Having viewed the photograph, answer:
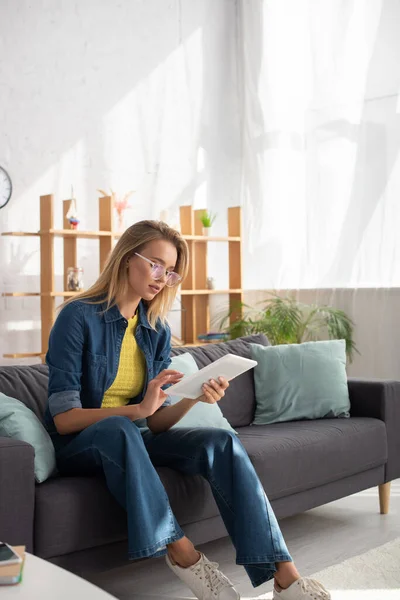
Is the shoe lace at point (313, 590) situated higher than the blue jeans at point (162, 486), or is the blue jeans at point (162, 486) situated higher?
the blue jeans at point (162, 486)

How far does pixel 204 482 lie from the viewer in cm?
257

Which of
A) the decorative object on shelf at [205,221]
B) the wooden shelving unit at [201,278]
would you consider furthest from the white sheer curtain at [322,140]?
the decorative object on shelf at [205,221]

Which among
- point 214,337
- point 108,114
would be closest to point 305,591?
point 214,337

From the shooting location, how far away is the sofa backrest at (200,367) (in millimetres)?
2705

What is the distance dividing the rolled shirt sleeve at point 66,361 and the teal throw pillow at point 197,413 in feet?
1.76

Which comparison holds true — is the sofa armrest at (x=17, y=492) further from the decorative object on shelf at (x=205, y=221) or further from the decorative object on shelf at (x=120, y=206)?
the decorative object on shelf at (x=205, y=221)

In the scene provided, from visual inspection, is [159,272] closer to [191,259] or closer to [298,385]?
[298,385]

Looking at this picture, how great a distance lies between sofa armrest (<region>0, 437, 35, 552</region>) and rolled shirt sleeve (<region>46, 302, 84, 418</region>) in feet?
0.85

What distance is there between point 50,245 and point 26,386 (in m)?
2.11

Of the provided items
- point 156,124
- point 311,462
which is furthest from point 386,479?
point 156,124

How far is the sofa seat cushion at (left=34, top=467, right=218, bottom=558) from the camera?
2195 mm

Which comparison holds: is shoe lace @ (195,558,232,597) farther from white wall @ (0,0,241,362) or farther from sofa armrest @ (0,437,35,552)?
white wall @ (0,0,241,362)

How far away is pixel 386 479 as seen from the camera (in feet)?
11.2

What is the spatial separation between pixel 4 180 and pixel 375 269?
2.40 meters
